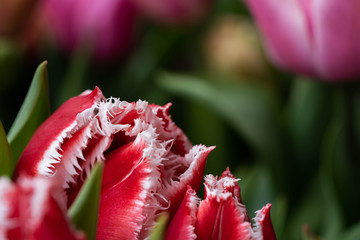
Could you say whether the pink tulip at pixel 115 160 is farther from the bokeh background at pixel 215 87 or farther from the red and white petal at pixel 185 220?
the bokeh background at pixel 215 87

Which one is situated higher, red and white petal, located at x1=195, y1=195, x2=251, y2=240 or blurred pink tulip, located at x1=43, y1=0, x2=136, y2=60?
blurred pink tulip, located at x1=43, y1=0, x2=136, y2=60

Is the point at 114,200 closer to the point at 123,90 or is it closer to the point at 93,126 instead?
the point at 93,126

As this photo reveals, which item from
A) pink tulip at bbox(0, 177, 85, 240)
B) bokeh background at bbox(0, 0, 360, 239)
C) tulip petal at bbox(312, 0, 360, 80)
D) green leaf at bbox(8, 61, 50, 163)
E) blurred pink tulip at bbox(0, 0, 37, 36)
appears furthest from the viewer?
blurred pink tulip at bbox(0, 0, 37, 36)

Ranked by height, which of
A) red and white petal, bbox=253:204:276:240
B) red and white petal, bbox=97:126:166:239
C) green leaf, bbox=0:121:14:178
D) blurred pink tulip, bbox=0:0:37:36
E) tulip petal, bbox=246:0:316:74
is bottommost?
green leaf, bbox=0:121:14:178

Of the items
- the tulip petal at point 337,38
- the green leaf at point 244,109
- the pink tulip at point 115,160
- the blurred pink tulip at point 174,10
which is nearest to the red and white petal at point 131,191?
the pink tulip at point 115,160

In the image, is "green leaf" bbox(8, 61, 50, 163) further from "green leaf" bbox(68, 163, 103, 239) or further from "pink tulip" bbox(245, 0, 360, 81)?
"pink tulip" bbox(245, 0, 360, 81)

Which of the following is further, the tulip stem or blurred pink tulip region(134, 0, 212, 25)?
blurred pink tulip region(134, 0, 212, 25)

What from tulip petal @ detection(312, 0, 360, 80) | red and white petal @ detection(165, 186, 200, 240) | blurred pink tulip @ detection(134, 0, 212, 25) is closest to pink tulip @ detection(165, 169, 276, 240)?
red and white petal @ detection(165, 186, 200, 240)
